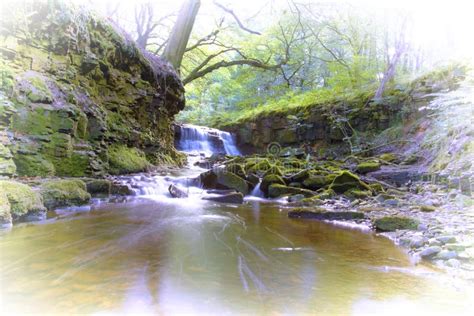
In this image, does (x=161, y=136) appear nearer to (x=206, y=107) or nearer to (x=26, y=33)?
(x=26, y=33)

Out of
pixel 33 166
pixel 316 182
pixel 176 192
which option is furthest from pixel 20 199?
pixel 316 182

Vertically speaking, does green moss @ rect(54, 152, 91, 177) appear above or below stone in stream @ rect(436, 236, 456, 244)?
above

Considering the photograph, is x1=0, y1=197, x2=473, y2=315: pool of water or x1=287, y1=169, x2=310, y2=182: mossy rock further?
x1=287, y1=169, x2=310, y2=182: mossy rock

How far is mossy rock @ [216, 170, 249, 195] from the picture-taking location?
→ 8.22m

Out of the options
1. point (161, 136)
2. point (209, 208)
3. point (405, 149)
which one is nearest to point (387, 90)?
point (405, 149)

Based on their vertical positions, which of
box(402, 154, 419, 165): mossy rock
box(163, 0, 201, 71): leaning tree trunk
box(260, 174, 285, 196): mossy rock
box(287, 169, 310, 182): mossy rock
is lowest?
box(260, 174, 285, 196): mossy rock

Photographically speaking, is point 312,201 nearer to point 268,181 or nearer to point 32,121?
point 268,181

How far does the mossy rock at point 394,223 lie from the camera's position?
12.9 feet

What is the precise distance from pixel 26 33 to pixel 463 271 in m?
8.00

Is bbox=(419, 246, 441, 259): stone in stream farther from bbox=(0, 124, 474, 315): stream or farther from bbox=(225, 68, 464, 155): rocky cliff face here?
bbox=(225, 68, 464, 155): rocky cliff face

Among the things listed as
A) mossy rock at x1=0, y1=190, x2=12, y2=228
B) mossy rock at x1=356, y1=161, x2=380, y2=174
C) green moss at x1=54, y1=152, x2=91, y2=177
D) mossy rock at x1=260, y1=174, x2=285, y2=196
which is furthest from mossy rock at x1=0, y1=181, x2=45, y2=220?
mossy rock at x1=356, y1=161, x2=380, y2=174

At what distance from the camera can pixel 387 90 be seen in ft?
40.7

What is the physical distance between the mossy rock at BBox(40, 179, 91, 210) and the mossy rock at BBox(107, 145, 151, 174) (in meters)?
2.81

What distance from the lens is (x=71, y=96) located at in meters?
7.17
